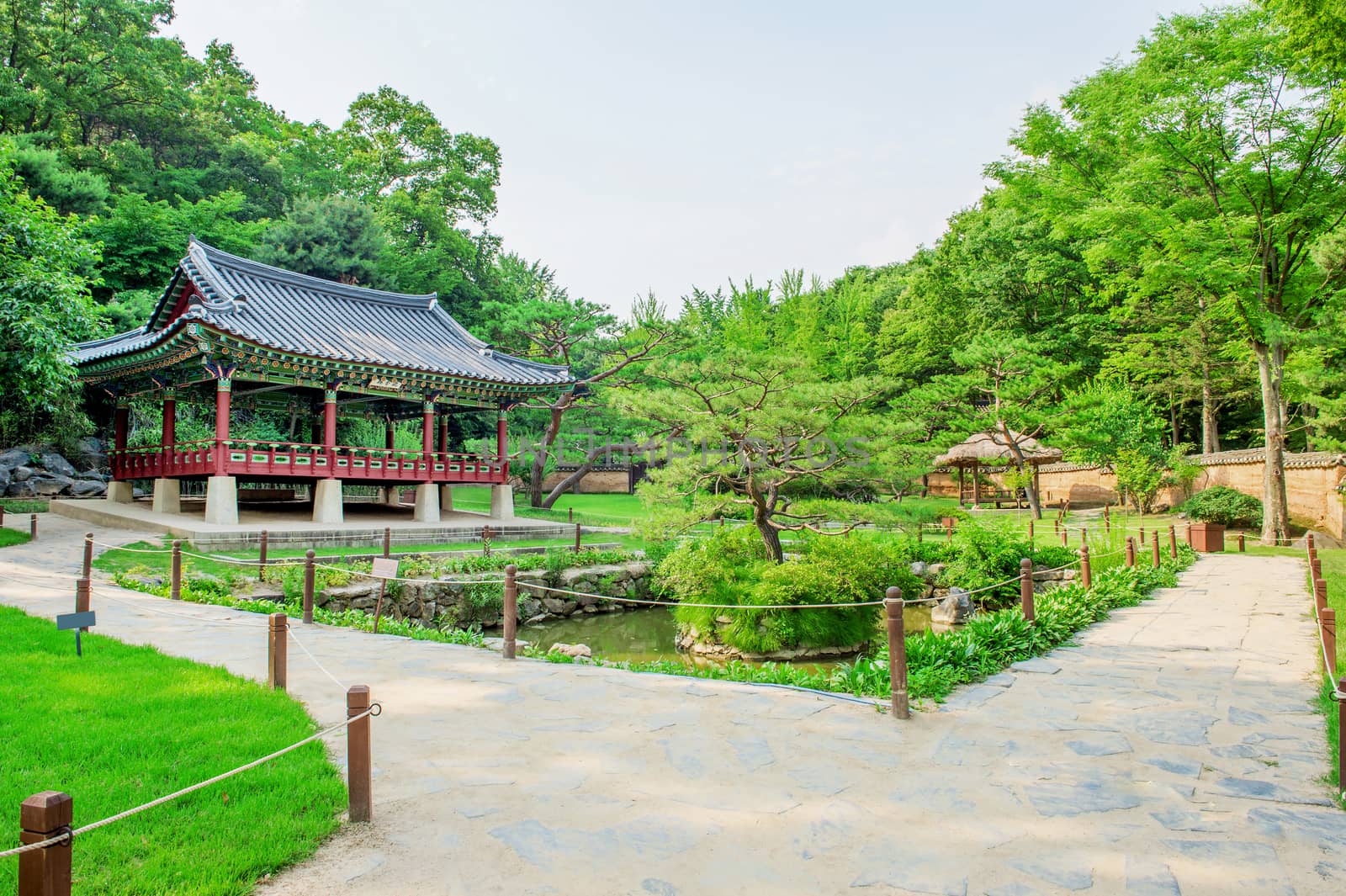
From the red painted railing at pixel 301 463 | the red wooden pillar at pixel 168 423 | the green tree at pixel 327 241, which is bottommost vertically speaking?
the red painted railing at pixel 301 463

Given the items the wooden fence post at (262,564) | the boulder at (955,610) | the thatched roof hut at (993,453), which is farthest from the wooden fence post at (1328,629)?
the thatched roof hut at (993,453)

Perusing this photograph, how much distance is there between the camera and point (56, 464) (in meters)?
21.8

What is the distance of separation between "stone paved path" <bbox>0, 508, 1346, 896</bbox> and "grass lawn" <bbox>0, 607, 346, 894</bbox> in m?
0.27

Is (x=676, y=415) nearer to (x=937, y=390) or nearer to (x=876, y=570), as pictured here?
(x=876, y=570)

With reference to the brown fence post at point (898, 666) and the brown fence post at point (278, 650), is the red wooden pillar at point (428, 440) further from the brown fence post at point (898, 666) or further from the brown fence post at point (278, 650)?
the brown fence post at point (898, 666)

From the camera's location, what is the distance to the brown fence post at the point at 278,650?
18.5 ft

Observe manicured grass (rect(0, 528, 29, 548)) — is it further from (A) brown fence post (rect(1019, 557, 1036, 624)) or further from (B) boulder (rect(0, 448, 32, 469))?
(A) brown fence post (rect(1019, 557, 1036, 624))

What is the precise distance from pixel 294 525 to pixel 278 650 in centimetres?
1170

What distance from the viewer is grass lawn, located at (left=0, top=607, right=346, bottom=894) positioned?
10.0 feet

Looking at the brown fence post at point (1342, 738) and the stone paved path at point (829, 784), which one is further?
the brown fence post at point (1342, 738)

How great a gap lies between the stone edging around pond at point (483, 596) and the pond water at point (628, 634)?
39 centimetres

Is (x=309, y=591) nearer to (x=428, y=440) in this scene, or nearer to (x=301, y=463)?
(x=301, y=463)

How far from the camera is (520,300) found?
30.2 metres

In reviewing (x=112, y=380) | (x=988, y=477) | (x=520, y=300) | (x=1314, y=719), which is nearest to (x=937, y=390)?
(x=988, y=477)
